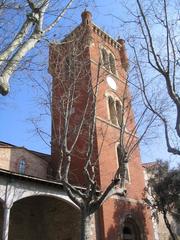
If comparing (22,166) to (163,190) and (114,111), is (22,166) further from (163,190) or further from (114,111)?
(163,190)

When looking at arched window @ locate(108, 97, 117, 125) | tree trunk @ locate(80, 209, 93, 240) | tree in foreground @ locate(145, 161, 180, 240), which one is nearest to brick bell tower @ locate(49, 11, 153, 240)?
arched window @ locate(108, 97, 117, 125)

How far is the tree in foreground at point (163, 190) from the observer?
21.1m

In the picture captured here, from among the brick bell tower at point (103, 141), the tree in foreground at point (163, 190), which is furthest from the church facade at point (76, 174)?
the tree in foreground at point (163, 190)

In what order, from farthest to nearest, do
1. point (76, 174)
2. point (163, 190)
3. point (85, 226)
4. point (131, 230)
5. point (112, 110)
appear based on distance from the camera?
1. point (112, 110)
2. point (163, 190)
3. point (76, 174)
4. point (131, 230)
5. point (85, 226)

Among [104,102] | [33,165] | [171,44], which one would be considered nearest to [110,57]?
[104,102]

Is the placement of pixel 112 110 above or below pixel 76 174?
above

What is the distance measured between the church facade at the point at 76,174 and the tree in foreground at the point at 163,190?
2.96 ft

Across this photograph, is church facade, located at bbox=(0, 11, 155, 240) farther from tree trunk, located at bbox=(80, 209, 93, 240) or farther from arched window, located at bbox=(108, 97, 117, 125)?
tree trunk, located at bbox=(80, 209, 93, 240)

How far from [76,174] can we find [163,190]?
5.90m

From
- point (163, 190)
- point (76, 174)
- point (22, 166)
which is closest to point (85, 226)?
point (76, 174)

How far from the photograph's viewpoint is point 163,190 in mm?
21641

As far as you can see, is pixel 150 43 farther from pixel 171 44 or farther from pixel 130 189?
pixel 130 189

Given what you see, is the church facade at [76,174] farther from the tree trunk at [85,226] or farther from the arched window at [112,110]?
the tree trunk at [85,226]

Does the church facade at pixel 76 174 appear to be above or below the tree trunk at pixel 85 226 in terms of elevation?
above
